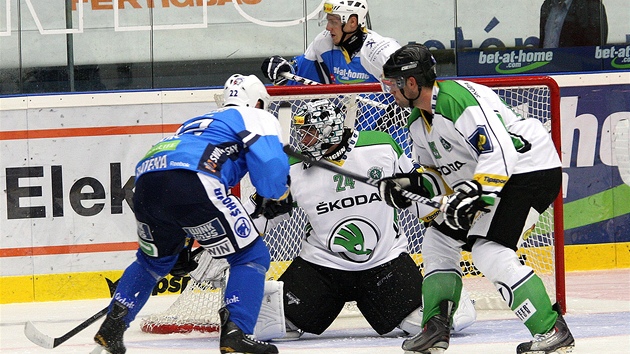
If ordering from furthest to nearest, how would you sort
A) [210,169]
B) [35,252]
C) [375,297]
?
[35,252] < [375,297] < [210,169]

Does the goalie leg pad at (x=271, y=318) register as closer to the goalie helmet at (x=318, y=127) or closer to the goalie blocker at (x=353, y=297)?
the goalie blocker at (x=353, y=297)

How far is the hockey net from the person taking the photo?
479 centimetres

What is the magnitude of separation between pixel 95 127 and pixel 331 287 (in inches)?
79.4

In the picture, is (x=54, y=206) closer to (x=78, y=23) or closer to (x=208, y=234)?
(x=78, y=23)

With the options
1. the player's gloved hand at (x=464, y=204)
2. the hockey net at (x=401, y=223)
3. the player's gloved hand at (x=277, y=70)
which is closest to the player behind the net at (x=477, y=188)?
the player's gloved hand at (x=464, y=204)

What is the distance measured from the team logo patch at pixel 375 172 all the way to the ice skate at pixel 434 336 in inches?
33.2

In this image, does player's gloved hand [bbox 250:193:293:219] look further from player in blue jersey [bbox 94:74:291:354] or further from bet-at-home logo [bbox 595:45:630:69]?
bet-at-home logo [bbox 595:45:630:69]

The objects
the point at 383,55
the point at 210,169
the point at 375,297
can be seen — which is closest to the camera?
the point at 210,169

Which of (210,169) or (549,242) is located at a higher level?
(210,169)

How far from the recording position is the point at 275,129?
3.57 metres

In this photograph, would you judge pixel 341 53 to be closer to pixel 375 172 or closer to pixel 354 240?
pixel 375 172

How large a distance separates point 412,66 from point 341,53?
1945mm

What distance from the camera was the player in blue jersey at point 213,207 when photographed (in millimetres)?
3439

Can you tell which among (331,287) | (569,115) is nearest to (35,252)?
(331,287)
